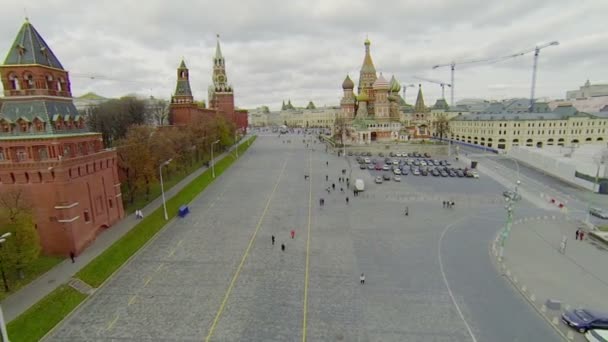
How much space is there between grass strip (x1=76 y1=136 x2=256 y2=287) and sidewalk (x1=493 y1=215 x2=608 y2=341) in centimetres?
2684

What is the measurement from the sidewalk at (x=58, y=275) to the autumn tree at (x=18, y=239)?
5.19 feet

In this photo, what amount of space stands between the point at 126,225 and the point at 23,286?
1046 cm

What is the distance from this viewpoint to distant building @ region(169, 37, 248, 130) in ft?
230

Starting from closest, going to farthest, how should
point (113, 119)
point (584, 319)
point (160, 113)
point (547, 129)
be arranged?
point (584, 319)
point (113, 119)
point (547, 129)
point (160, 113)

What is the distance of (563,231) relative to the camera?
1162 inches

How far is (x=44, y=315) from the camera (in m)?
17.7

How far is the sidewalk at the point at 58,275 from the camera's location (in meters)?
18.4

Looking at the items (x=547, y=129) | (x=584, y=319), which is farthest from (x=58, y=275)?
(x=547, y=129)

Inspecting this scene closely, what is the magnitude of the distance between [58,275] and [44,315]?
471 centimetres

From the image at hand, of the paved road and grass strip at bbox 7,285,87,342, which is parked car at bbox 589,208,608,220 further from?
grass strip at bbox 7,285,87,342

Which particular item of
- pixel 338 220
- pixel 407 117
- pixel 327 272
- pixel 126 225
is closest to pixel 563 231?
pixel 338 220

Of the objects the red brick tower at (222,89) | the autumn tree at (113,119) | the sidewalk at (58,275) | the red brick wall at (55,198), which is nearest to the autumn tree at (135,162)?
the sidewalk at (58,275)

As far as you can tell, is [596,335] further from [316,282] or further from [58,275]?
[58,275]

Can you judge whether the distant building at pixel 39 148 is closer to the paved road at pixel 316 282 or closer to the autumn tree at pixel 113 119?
the paved road at pixel 316 282
